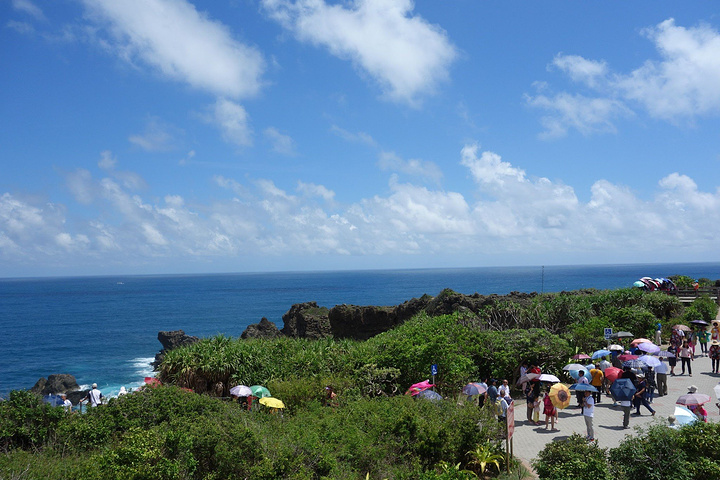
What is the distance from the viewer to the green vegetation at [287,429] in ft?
34.8

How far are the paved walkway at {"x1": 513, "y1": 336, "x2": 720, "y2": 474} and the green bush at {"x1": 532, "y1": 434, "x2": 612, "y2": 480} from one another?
9.68 feet

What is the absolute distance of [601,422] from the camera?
57.3ft

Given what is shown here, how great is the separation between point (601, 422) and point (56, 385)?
1588 inches

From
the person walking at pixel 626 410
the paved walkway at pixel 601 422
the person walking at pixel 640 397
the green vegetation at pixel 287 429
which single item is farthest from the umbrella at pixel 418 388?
the person walking at pixel 640 397

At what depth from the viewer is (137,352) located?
64.5m

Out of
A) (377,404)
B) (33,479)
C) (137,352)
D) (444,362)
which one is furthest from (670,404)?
(137,352)

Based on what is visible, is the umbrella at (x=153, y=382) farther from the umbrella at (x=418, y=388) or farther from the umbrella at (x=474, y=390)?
the umbrella at (x=474, y=390)

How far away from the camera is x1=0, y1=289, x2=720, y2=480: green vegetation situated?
418 inches

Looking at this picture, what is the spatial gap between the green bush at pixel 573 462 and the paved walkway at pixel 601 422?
116 inches

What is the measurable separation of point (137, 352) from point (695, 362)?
58.8m

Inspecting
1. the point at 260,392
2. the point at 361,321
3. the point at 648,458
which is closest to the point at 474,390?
the point at 648,458

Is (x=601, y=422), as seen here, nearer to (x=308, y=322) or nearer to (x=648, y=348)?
(x=648, y=348)

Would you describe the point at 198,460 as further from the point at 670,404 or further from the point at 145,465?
the point at 670,404

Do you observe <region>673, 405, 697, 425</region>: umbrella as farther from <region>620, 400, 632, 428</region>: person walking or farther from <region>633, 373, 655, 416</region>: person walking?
<region>633, 373, 655, 416</region>: person walking
